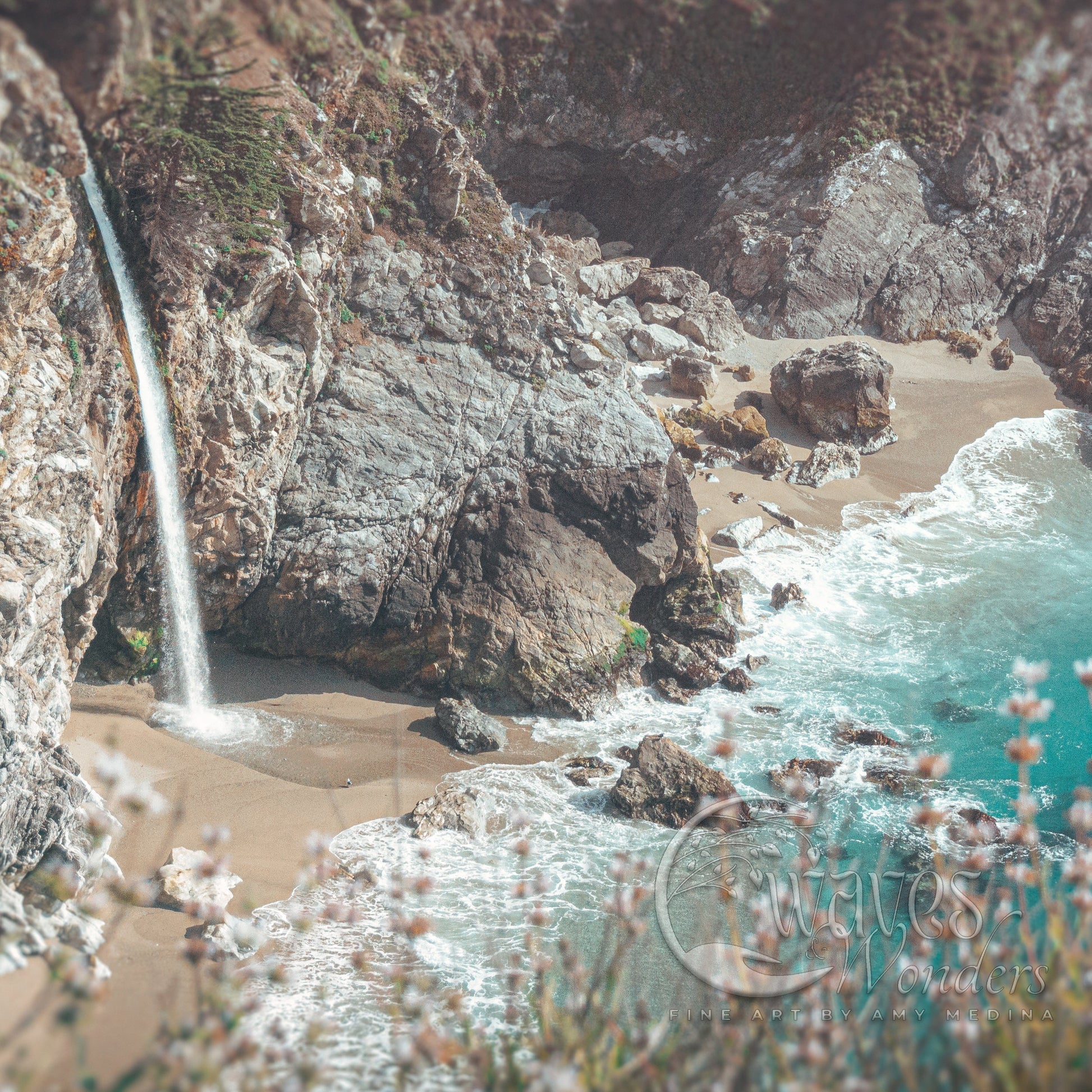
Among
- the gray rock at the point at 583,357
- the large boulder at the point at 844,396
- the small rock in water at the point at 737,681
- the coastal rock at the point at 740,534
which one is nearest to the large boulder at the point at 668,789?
the small rock in water at the point at 737,681

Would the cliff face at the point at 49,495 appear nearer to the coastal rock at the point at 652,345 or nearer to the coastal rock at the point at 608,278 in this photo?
the coastal rock at the point at 652,345

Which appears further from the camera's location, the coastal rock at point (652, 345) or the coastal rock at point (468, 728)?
the coastal rock at point (652, 345)

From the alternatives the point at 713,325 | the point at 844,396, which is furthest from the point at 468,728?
the point at 713,325

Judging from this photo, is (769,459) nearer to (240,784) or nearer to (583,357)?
(583,357)

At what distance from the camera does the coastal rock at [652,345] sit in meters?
17.3

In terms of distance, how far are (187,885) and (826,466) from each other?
12.9m

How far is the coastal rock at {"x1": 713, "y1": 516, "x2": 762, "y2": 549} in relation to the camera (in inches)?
503

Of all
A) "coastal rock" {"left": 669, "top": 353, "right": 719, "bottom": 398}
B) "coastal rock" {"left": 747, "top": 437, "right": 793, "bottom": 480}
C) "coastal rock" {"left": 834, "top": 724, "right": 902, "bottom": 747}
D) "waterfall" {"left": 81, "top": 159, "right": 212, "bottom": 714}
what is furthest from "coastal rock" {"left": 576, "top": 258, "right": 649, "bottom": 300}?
"waterfall" {"left": 81, "top": 159, "right": 212, "bottom": 714}

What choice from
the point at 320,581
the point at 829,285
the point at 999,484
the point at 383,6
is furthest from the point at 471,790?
the point at 829,285

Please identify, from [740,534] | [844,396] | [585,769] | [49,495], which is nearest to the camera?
[49,495]

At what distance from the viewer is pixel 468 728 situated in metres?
7.99

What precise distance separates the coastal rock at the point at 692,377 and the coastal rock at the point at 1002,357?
7.41 m

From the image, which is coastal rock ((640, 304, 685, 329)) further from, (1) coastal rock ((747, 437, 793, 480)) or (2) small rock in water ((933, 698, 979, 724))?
(2) small rock in water ((933, 698, 979, 724))

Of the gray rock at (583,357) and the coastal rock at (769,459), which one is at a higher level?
the gray rock at (583,357)
